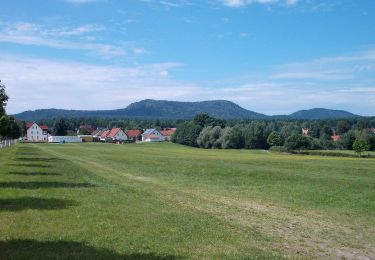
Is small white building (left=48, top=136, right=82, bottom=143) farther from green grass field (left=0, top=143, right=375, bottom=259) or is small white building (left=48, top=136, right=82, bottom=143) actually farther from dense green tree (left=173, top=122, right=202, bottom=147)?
green grass field (left=0, top=143, right=375, bottom=259)

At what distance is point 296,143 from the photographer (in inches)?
5157

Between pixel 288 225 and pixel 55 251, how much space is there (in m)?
7.83

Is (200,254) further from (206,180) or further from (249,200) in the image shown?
(206,180)

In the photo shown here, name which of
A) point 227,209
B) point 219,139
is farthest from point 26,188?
point 219,139

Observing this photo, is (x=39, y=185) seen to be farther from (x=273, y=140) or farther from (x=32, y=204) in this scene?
(x=273, y=140)

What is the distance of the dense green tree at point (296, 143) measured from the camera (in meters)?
131

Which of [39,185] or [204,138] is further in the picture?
[204,138]

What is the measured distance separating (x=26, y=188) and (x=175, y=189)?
25.7 feet

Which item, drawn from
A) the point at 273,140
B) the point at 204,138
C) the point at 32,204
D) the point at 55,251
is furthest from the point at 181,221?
the point at 204,138

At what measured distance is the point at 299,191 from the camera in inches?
1064

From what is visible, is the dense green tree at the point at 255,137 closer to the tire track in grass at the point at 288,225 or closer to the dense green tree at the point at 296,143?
the dense green tree at the point at 296,143

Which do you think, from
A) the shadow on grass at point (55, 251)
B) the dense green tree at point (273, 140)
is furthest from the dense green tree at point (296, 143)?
the shadow on grass at point (55, 251)

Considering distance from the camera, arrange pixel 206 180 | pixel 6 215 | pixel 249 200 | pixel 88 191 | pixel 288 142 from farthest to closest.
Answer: pixel 288 142, pixel 206 180, pixel 88 191, pixel 249 200, pixel 6 215

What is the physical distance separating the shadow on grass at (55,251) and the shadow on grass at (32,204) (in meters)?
5.95
